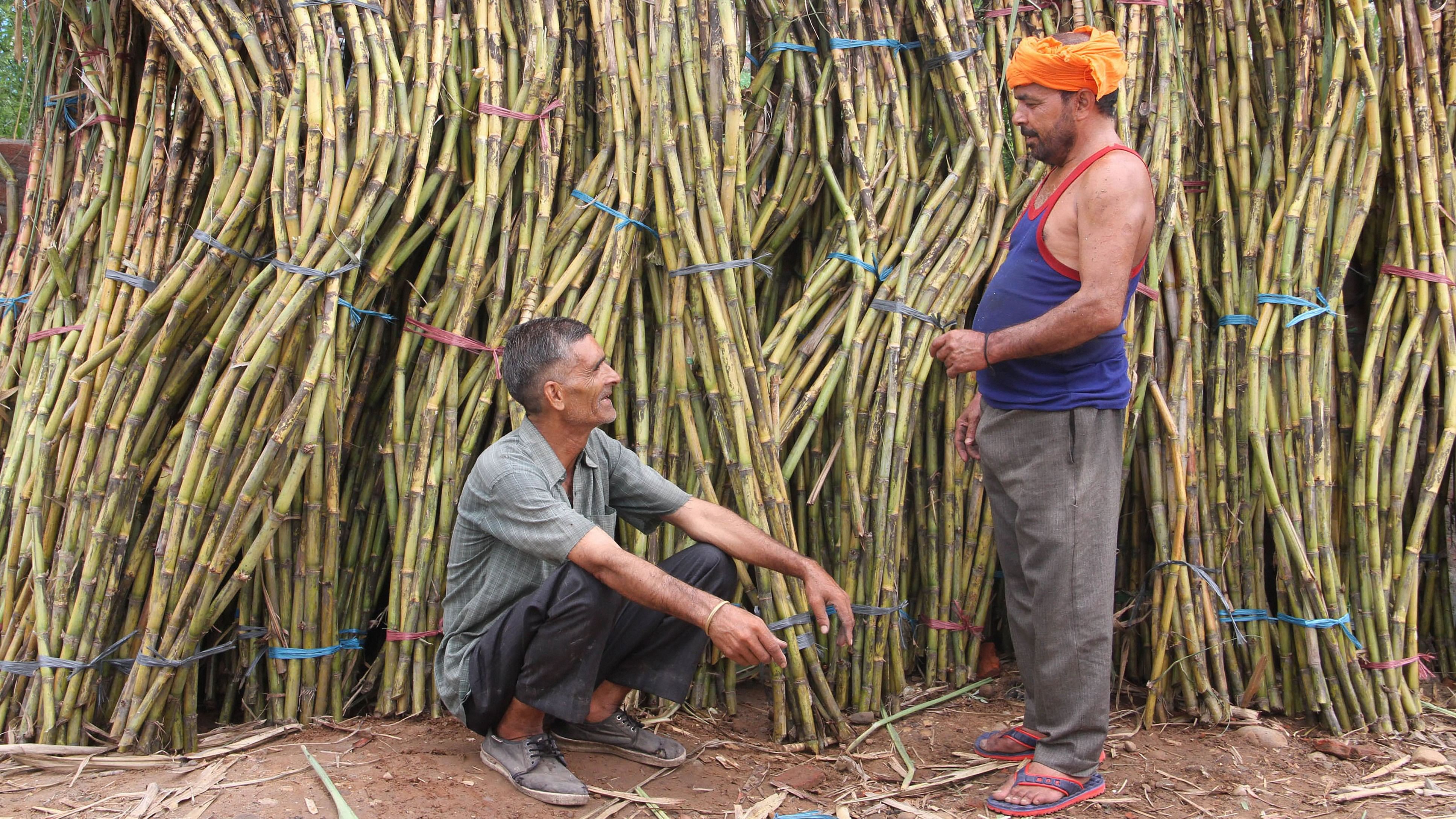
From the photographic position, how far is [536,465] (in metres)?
2.14

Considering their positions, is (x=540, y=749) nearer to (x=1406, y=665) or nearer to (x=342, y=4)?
(x=342, y=4)

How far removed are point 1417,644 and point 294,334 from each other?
10.6ft

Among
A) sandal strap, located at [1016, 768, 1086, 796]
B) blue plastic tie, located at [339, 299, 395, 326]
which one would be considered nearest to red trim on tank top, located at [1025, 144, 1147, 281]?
sandal strap, located at [1016, 768, 1086, 796]

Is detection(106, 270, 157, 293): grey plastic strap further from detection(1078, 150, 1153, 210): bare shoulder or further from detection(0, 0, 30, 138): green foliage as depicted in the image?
detection(1078, 150, 1153, 210): bare shoulder

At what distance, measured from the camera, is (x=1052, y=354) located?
2.13 meters

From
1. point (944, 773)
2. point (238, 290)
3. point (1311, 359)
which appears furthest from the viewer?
point (1311, 359)

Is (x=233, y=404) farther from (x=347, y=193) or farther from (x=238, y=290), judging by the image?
(x=347, y=193)

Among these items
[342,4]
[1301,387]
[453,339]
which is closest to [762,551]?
[453,339]

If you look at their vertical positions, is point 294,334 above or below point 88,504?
above

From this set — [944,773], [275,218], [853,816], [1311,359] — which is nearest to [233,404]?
[275,218]

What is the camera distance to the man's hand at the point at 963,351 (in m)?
2.17

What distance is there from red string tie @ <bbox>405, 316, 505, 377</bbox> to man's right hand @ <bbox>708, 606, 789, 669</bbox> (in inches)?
41.5

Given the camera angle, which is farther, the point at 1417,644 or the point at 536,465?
the point at 1417,644

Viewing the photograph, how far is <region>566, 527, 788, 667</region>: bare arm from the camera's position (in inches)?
73.2
